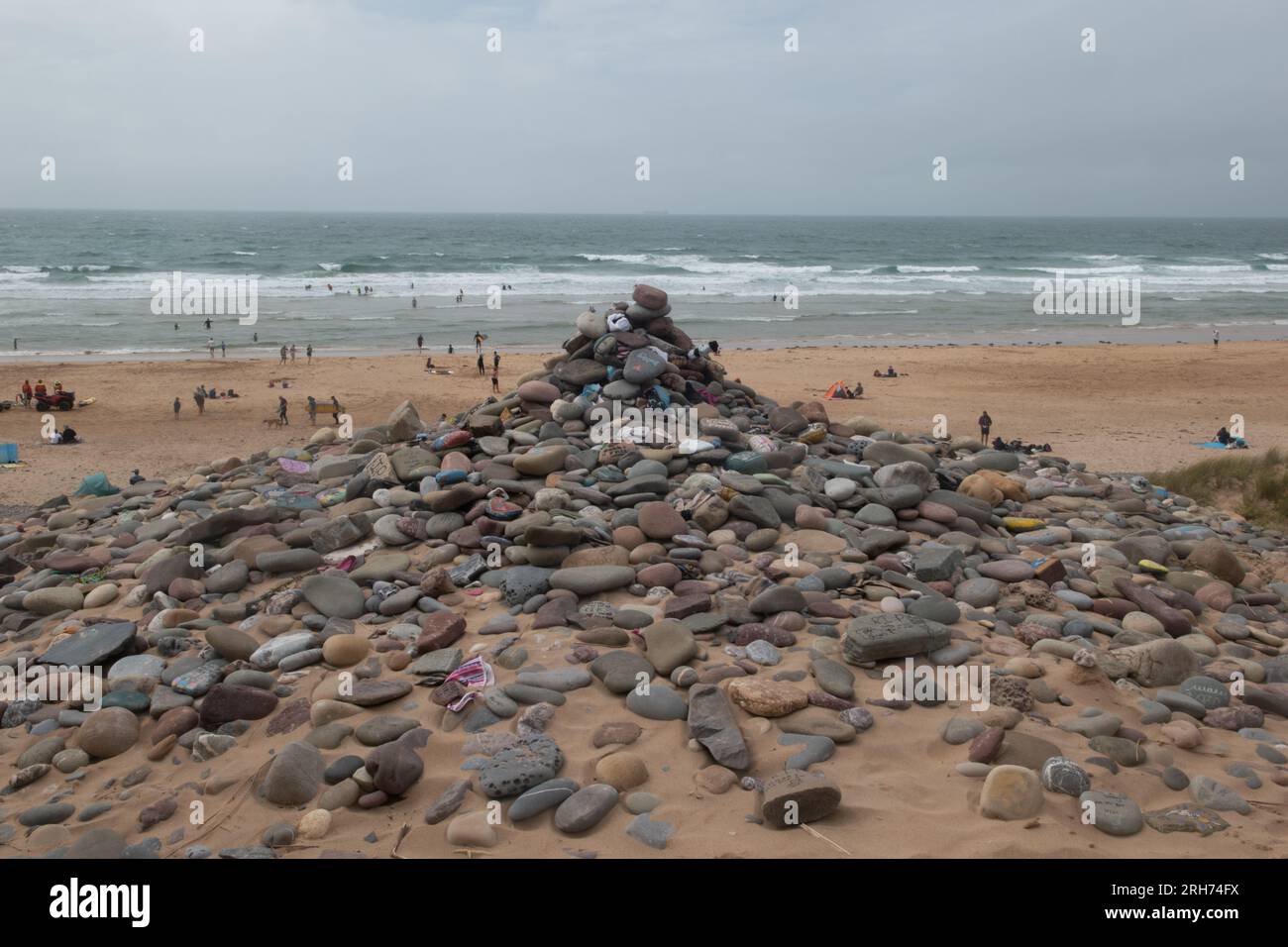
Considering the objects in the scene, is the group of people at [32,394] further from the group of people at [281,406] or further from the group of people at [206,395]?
the group of people at [206,395]

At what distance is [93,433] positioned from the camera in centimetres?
1864

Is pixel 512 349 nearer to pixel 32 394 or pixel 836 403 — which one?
pixel 836 403

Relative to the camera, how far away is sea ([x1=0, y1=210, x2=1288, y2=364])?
1355 inches

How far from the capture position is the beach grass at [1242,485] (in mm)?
9828

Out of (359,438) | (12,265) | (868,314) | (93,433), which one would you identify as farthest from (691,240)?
(359,438)

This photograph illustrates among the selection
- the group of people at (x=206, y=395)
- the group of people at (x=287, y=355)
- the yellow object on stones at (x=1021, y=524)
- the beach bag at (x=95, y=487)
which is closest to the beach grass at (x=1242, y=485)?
the yellow object on stones at (x=1021, y=524)

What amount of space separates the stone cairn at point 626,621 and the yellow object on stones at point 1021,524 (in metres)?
0.06

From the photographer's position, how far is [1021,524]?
26.3 feet

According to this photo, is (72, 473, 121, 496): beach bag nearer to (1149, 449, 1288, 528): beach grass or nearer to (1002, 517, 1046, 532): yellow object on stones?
(1002, 517, 1046, 532): yellow object on stones

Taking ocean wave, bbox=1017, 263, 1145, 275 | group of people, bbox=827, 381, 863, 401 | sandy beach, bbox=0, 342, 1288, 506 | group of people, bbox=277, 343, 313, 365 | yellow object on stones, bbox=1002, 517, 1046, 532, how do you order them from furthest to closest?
ocean wave, bbox=1017, 263, 1145, 275 → group of people, bbox=277, 343, 313, 365 → group of people, bbox=827, 381, 863, 401 → sandy beach, bbox=0, 342, 1288, 506 → yellow object on stones, bbox=1002, 517, 1046, 532

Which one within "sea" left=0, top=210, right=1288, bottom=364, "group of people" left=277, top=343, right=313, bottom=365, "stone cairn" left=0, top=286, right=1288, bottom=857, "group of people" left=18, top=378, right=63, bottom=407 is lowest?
"stone cairn" left=0, top=286, right=1288, bottom=857

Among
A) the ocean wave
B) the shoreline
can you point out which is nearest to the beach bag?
the shoreline

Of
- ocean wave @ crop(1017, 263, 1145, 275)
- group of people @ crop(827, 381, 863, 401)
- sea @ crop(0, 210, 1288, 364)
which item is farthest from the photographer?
ocean wave @ crop(1017, 263, 1145, 275)

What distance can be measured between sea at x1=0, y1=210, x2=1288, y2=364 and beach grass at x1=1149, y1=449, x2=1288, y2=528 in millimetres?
22843
